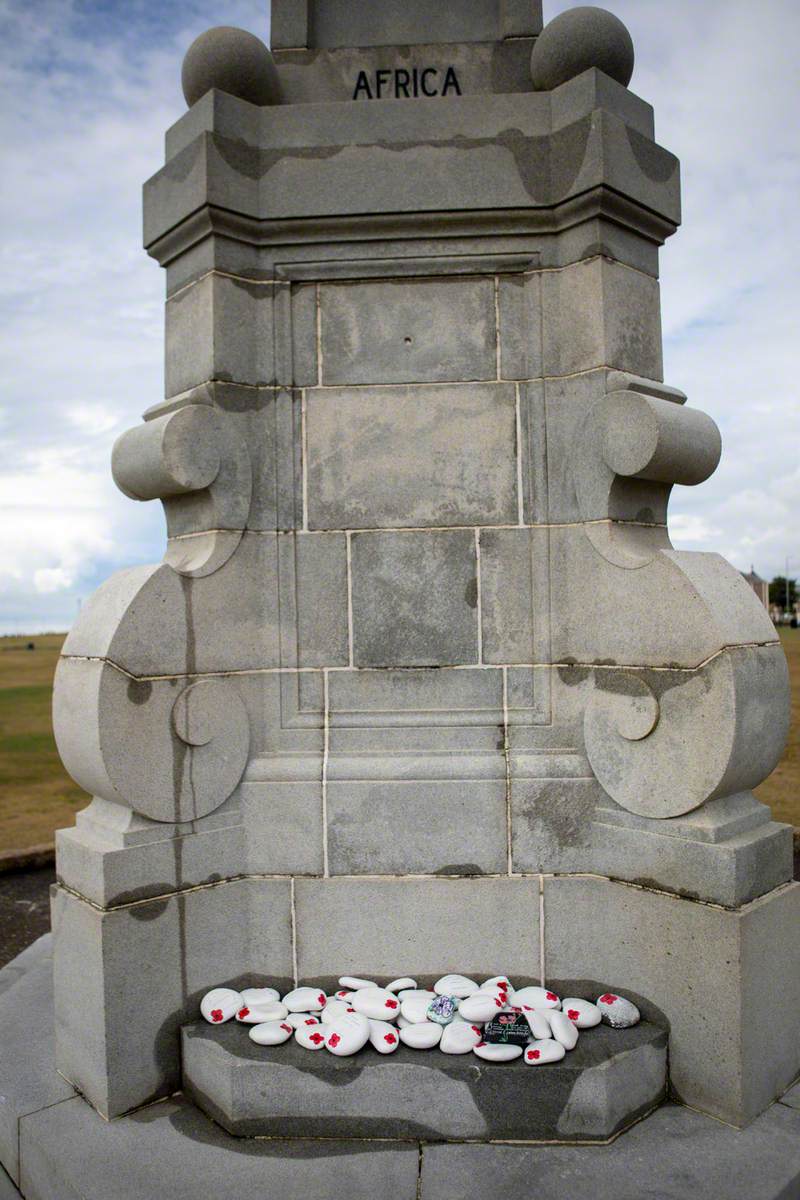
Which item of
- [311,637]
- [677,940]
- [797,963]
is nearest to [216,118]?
[311,637]

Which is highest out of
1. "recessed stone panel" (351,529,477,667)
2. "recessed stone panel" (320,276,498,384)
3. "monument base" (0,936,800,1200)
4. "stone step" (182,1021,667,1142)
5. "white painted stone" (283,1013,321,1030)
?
"recessed stone panel" (320,276,498,384)

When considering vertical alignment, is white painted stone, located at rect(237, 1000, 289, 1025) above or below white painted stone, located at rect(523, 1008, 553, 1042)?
below

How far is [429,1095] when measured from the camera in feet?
11.3

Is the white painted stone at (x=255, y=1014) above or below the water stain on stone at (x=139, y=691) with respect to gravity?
below

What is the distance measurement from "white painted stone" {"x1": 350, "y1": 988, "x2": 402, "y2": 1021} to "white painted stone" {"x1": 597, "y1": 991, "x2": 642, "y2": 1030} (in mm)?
885

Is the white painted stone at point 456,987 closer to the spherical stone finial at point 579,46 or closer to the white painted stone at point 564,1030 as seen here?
the white painted stone at point 564,1030

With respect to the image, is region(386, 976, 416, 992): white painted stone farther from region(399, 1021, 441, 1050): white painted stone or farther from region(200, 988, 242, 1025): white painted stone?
region(200, 988, 242, 1025): white painted stone

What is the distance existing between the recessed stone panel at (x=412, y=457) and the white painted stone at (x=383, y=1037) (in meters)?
2.23

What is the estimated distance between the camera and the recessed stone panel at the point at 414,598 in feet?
14.1

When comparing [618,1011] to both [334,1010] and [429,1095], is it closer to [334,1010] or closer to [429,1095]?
[429,1095]

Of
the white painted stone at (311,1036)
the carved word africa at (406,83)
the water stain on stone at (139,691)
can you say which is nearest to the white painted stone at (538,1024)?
the white painted stone at (311,1036)

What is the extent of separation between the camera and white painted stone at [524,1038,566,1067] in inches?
136

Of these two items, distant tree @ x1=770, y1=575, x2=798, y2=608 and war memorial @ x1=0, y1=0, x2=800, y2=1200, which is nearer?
war memorial @ x1=0, y1=0, x2=800, y2=1200

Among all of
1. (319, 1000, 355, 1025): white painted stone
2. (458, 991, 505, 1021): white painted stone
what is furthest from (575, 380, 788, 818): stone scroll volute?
(319, 1000, 355, 1025): white painted stone
